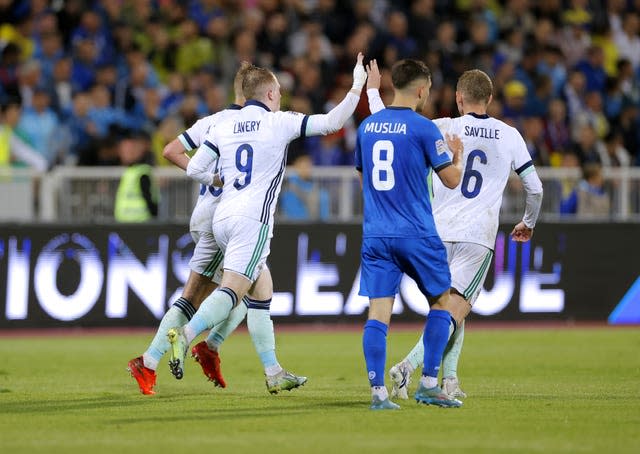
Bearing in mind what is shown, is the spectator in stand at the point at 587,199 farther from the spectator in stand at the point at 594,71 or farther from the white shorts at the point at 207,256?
the white shorts at the point at 207,256

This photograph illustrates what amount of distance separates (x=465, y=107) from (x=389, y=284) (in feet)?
5.80

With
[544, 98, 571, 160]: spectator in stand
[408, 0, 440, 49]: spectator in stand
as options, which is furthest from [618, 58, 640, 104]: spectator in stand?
[408, 0, 440, 49]: spectator in stand

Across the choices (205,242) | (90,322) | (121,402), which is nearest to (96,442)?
(121,402)

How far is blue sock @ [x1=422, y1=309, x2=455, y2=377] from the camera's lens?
987 cm

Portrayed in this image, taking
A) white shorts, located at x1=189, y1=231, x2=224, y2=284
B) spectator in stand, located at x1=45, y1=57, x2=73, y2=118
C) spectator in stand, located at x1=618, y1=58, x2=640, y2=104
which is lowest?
white shorts, located at x1=189, y1=231, x2=224, y2=284

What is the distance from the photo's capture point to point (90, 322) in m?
17.5

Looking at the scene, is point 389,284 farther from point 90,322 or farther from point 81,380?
point 90,322

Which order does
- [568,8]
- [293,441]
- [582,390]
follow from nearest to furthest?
[293,441]
[582,390]
[568,8]

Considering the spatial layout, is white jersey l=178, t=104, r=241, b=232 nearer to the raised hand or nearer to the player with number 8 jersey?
the raised hand

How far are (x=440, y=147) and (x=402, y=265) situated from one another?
2.82 ft

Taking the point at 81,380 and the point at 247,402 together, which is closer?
the point at 247,402

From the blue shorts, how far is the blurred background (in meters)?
8.17

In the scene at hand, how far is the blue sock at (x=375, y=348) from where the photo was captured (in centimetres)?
966

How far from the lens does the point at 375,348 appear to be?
9656 mm
